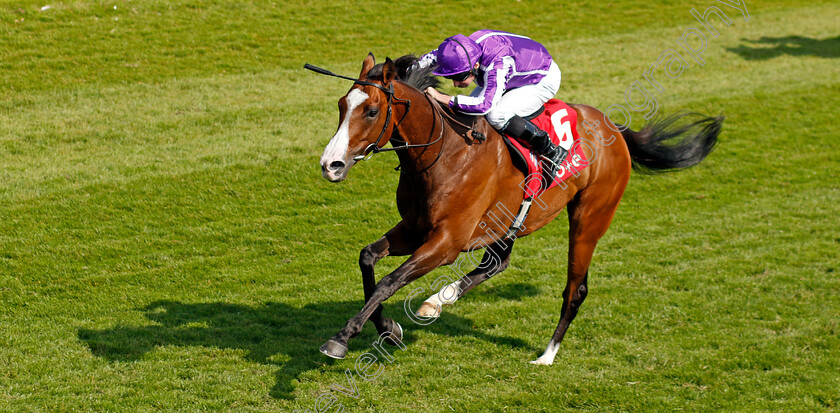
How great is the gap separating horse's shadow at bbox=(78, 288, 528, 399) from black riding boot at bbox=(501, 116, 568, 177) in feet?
5.70

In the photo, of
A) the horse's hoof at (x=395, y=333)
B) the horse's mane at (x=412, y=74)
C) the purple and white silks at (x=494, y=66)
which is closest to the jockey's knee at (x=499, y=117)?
the purple and white silks at (x=494, y=66)

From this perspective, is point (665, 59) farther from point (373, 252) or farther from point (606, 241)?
point (373, 252)

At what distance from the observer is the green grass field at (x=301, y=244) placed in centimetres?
555

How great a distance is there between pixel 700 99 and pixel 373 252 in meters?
11.3

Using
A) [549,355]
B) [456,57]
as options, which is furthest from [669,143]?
[456,57]

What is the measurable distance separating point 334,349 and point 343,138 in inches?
51.4

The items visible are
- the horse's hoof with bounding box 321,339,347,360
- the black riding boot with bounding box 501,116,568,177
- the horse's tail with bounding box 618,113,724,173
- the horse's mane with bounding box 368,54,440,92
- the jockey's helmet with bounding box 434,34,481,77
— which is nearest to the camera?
the horse's hoof with bounding box 321,339,347,360

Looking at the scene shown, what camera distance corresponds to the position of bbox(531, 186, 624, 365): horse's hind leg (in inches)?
246

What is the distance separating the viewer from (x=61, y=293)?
6.95m

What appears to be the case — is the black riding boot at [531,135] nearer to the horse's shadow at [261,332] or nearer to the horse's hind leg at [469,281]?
the horse's hind leg at [469,281]

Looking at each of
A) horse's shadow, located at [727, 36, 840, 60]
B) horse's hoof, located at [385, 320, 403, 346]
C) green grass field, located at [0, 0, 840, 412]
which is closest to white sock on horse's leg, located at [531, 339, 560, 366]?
green grass field, located at [0, 0, 840, 412]

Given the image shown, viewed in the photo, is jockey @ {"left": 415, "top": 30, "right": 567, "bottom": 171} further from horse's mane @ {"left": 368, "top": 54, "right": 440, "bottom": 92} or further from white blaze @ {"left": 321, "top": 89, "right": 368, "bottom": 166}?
white blaze @ {"left": 321, "top": 89, "right": 368, "bottom": 166}

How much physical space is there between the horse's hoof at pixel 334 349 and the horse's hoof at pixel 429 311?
177 centimetres

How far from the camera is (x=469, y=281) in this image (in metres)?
6.57
